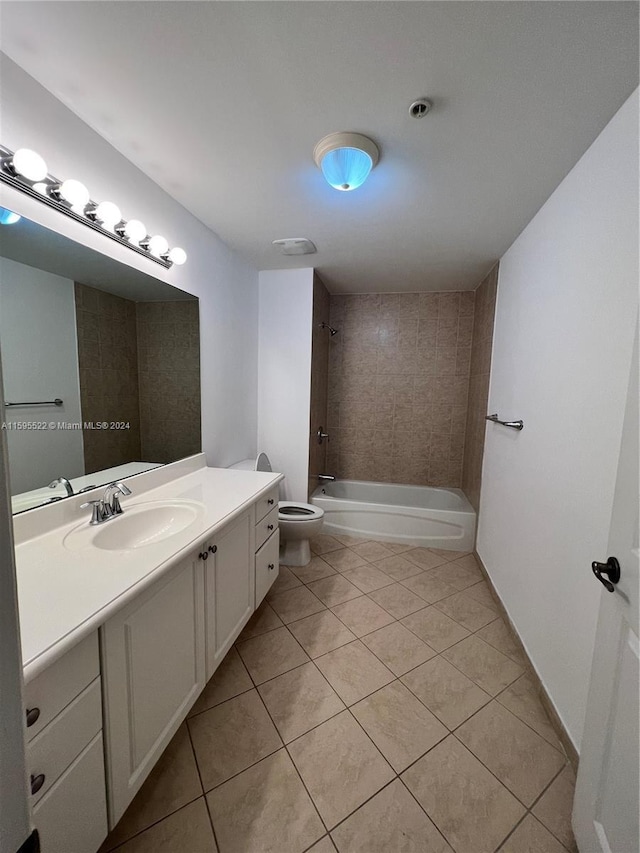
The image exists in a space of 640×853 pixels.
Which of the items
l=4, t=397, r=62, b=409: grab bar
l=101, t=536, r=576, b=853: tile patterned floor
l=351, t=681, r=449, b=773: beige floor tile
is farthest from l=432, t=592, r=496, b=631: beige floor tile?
l=4, t=397, r=62, b=409: grab bar

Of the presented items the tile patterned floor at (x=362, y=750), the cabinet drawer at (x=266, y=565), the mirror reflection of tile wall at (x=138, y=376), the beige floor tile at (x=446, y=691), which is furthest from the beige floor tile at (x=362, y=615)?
the mirror reflection of tile wall at (x=138, y=376)

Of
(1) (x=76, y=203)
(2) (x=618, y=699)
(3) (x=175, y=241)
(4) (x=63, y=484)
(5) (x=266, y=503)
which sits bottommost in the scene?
(2) (x=618, y=699)

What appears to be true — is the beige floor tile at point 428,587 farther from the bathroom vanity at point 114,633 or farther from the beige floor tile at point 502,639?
the bathroom vanity at point 114,633

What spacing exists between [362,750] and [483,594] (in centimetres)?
136

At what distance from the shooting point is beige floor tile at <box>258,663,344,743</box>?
1.32 metres

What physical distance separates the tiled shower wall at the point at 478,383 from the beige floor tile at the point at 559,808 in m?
1.69

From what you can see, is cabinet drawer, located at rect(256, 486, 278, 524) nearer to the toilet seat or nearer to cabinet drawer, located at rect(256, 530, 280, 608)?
cabinet drawer, located at rect(256, 530, 280, 608)

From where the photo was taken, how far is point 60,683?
721 millimetres

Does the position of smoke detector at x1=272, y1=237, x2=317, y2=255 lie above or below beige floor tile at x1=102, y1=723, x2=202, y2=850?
above

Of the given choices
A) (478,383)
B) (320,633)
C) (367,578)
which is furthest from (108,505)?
(478,383)

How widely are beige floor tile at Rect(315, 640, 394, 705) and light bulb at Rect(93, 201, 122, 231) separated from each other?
2175 millimetres

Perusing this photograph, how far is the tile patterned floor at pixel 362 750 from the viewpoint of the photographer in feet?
3.31

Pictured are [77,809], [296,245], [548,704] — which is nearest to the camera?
[77,809]

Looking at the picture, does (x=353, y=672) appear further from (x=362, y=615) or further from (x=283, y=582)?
(x=283, y=582)
